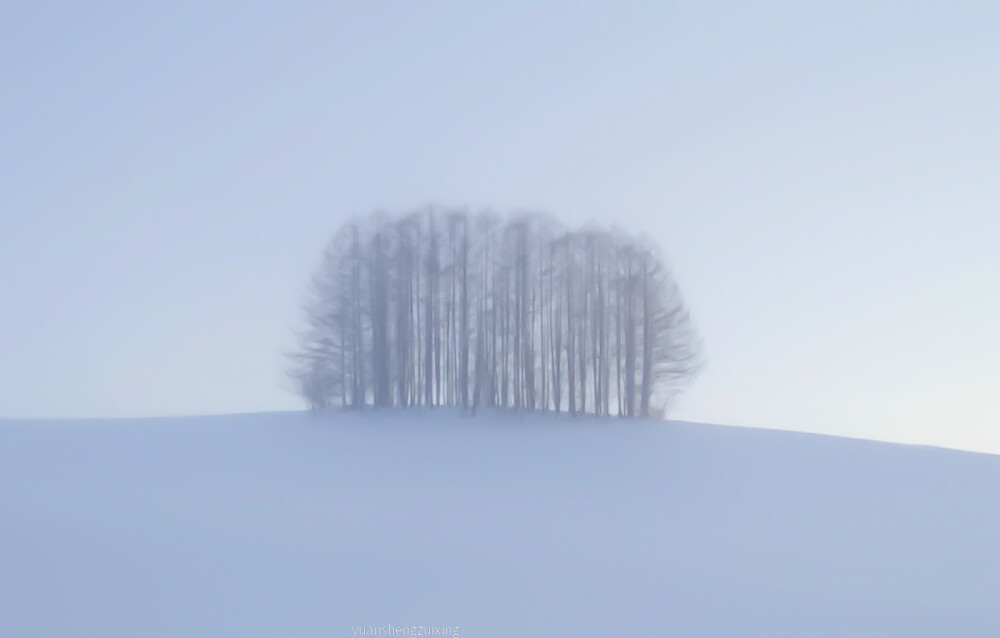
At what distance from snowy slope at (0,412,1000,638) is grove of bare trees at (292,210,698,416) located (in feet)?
5.95

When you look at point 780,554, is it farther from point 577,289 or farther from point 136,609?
point 577,289

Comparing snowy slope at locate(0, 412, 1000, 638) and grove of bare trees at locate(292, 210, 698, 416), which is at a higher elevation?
grove of bare trees at locate(292, 210, 698, 416)

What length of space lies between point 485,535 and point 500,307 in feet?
36.4

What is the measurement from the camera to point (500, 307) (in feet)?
84.8

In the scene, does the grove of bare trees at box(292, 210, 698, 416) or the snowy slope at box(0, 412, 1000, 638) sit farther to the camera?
the grove of bare trees at box(292, 210, 698, 416)

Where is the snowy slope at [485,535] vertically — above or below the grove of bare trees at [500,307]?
below

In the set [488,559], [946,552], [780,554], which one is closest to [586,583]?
[488,559]

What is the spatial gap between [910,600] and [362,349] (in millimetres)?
15388

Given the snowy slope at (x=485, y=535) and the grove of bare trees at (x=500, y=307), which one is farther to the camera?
the grove of bare trees at (x=500, y=307)

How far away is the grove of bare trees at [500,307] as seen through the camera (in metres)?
25.8

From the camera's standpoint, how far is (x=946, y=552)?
15.7 metres

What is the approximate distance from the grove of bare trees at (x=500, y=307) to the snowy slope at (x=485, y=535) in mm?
1813

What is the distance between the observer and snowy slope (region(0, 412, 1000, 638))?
473 inches

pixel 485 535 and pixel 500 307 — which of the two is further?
pixel 500 307
